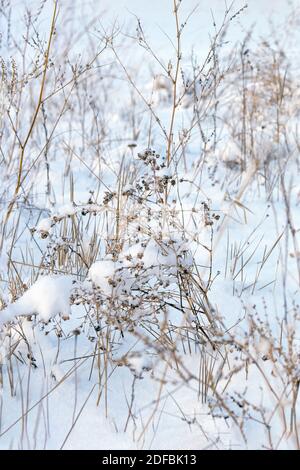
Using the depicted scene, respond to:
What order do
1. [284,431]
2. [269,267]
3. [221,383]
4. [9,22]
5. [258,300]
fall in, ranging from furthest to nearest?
[9,22], [269,267], [258,300], [221,383], [284,431]

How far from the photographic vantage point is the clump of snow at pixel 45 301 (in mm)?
1469

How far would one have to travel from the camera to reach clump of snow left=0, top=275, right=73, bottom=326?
147 centimetres

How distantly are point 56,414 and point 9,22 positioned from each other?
3280mm

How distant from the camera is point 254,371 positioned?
65.3 inches

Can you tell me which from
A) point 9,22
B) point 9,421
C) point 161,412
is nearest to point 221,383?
point 161,412

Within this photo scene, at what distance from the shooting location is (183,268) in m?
1.58

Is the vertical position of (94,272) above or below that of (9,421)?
above

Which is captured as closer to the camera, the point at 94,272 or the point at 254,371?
the point at 94,272

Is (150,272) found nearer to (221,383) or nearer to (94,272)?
(94,272)

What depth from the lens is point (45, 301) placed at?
148 cm

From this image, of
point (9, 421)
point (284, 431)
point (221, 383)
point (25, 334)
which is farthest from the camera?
point (25, 334)

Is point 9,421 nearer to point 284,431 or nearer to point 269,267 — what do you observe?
A: point 284,431
